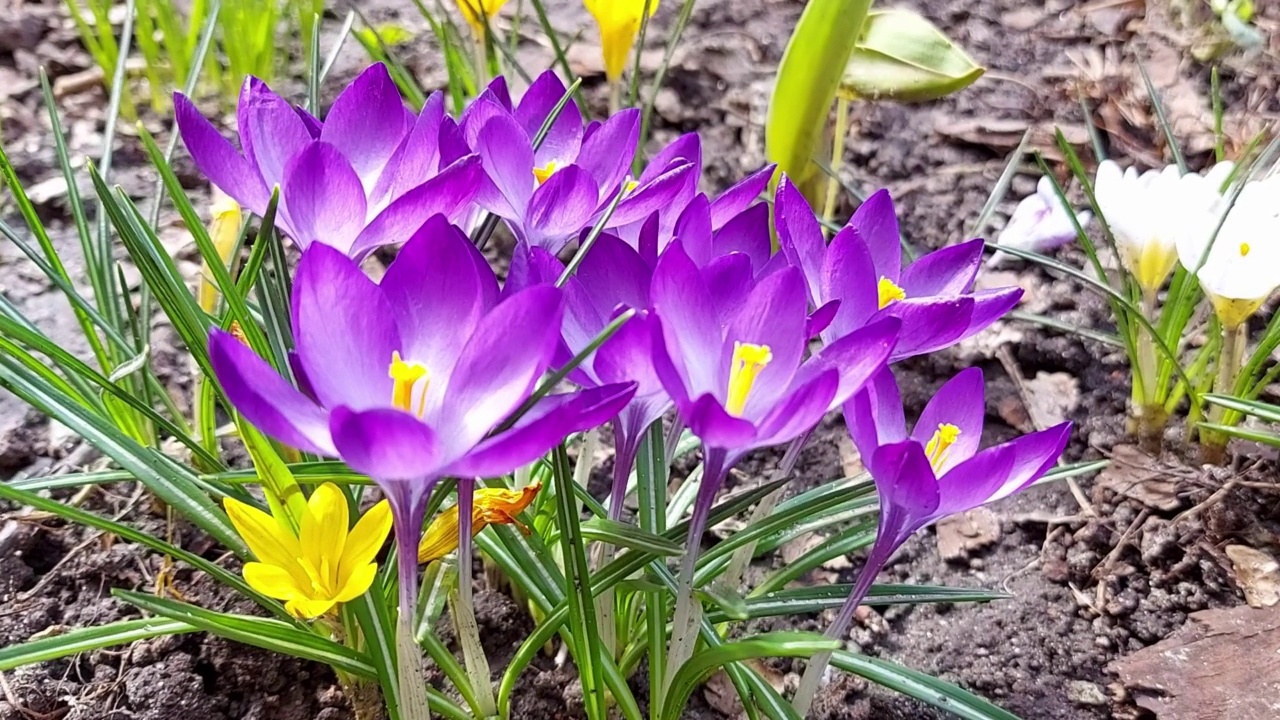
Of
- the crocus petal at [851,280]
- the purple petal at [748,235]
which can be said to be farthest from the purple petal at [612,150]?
the crocus petal at [851,280]

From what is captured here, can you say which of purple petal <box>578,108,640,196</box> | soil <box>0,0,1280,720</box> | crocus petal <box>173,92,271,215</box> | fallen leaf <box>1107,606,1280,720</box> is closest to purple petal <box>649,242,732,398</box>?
purple petal <box>578,108,640,196</box>

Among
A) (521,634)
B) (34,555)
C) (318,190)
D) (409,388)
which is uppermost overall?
(318,190)

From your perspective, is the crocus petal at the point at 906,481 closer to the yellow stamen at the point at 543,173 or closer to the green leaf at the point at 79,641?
the yellow stamen at the point at 543,173

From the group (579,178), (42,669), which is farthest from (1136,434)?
(42,669)

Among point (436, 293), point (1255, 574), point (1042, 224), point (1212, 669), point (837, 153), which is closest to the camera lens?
point (436, 293)

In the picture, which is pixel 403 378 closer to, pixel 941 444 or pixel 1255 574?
pixel 941 444

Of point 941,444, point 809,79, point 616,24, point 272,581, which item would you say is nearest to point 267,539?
point 272,581

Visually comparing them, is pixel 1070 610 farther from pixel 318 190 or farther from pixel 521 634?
pixel 318 190
